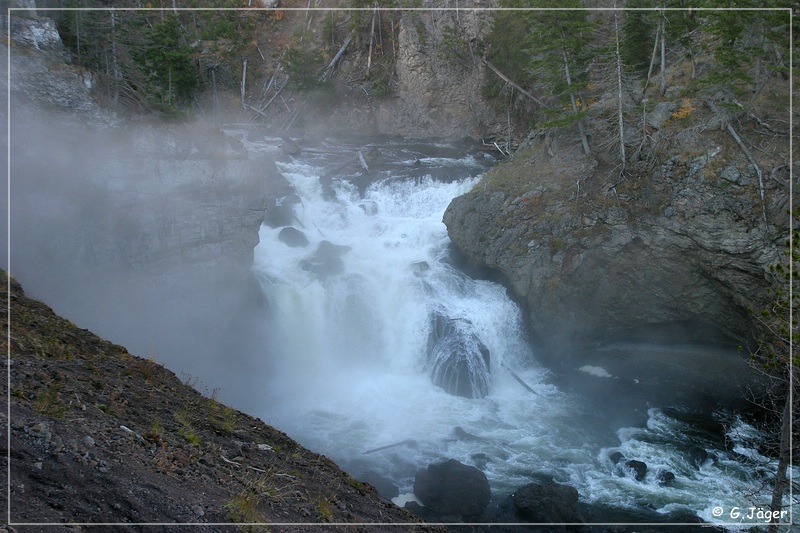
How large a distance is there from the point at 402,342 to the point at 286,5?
34.7m

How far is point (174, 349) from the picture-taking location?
2059 cm

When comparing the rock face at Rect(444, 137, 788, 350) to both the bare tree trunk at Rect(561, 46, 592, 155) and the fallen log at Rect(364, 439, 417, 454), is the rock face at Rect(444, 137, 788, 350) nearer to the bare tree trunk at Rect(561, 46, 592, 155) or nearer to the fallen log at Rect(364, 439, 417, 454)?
the bare tree trunk at Rect(561, 46, 592, 155)

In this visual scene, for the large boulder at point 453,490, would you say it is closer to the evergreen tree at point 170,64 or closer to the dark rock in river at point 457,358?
the dark rock in river at point 457,358

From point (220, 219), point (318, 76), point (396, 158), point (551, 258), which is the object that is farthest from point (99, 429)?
point (318, 76)

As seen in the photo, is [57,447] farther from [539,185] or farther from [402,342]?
[539,185]

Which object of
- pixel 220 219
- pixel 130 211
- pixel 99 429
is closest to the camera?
pixel 99 429

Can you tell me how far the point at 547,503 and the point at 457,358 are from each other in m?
7.26

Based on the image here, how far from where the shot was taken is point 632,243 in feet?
68.7

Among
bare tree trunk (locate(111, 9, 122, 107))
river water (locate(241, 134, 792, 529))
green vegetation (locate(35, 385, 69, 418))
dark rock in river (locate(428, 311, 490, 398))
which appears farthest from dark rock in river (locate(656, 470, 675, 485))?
bare tree trunk (locate(111, 9, 122, 107))

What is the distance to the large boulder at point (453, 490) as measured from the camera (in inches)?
555

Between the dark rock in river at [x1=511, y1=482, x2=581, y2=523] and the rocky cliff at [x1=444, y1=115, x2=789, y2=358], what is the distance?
28.5ft

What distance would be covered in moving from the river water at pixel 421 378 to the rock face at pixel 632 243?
62.9 inches

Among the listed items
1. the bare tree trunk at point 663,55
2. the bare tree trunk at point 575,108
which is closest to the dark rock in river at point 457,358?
the bare tree trunk at point 575,108

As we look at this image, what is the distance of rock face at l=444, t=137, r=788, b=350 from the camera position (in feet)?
62.3
